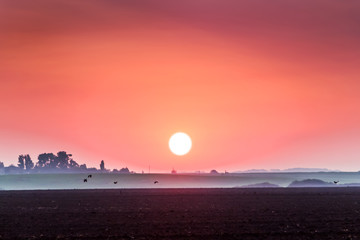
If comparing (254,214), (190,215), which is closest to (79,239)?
(190,215)

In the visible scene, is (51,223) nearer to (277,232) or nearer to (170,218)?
(170,218)

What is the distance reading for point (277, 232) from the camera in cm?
4369

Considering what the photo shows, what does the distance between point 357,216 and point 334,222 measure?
7550 mm

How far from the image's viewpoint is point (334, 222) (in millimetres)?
51688

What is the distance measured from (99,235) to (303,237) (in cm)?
1394

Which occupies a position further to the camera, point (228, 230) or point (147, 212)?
point (147, 212)

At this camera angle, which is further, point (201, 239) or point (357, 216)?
point (357, 216)

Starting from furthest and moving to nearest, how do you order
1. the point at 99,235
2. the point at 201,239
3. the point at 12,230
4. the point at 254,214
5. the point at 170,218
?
the point at 254,214
the point at 170,218
the point at 12,230
the point at 99,235
the point at 201,239

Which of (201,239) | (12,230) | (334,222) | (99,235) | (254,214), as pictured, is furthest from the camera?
(254,214)

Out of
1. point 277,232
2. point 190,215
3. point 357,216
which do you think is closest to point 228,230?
point 277,232

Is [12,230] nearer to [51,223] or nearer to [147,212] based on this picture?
[51,223]

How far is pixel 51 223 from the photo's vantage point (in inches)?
2058

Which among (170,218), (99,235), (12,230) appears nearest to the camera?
(99,235)

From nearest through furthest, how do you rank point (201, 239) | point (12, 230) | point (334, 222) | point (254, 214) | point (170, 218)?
point (201, 239) < point (12, 230) < point (334, 222) < point (170, 218) < point (254, 214)
